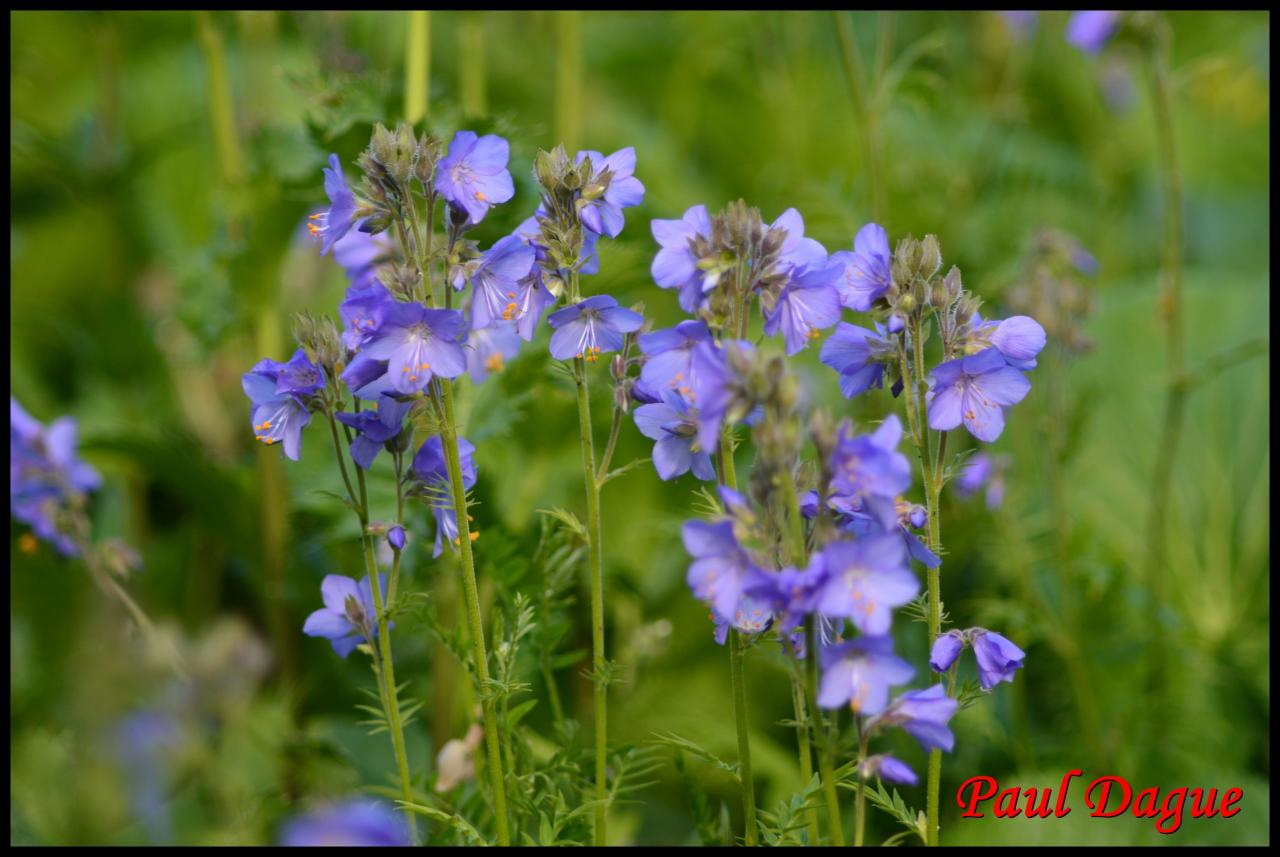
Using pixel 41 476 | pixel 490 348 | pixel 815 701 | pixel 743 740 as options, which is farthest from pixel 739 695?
pixel 41 476

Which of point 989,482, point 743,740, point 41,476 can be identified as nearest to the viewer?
point 743,740

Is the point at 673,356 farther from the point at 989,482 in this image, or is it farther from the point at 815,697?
the point at 989,482

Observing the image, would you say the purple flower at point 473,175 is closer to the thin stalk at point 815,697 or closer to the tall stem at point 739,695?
the tall stem at point 739,695

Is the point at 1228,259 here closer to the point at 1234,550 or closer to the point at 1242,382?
the point at 1242,382

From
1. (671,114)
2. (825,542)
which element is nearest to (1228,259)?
(671,114)

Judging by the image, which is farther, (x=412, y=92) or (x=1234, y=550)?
A: (x=1234, y=550)

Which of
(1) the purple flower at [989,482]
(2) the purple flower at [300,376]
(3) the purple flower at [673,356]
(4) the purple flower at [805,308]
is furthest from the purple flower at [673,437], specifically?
(1) the purple flower at [989,482]

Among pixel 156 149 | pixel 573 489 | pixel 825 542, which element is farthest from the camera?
Result: pixel 156 149
